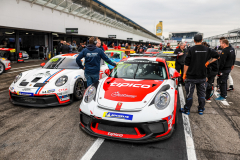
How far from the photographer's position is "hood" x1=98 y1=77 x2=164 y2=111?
2811mm

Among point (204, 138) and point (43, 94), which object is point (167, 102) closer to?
point (204, 138)

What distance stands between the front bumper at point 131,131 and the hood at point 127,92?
10.2 inches

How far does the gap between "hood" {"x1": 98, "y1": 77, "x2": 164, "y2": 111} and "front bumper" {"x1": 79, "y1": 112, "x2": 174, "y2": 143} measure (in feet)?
0.85

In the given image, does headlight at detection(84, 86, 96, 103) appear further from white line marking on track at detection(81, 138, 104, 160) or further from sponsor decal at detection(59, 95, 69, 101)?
sponsor decal at detection(59, 95, 69, 101)

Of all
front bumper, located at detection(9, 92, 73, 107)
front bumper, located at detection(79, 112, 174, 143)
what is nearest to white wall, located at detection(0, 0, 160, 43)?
front bumper, located at detection(9, 92, 73, 107)

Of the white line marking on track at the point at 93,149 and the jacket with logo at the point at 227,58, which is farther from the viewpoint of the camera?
the jacket with logo at the point at 227,58

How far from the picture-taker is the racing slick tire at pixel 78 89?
473 cm

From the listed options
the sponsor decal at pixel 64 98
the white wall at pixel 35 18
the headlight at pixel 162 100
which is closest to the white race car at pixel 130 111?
the headlight at pixel 162 100

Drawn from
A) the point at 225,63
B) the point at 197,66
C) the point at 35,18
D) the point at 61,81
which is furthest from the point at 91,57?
the point at 35,18

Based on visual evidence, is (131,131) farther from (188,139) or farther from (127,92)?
(188,139)

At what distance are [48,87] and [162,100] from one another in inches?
108

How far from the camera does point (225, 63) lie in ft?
17.1

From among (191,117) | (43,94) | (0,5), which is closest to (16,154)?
(43,94)

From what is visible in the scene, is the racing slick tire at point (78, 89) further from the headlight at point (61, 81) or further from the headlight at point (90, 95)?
the headlight at point (90, 95)
